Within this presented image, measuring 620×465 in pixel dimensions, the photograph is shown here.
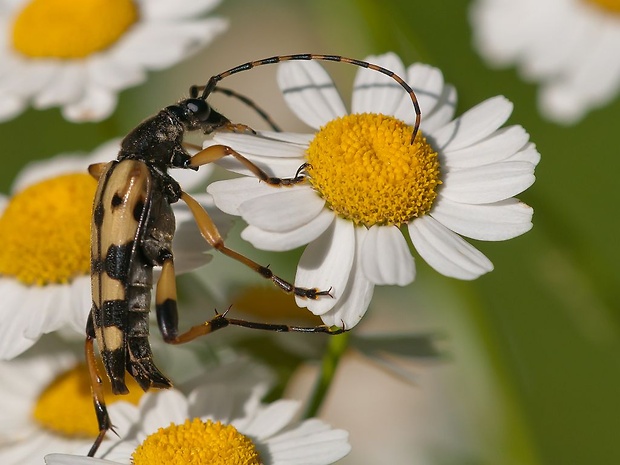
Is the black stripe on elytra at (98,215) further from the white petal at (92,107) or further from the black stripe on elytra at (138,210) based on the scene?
the white petal at (92,107)

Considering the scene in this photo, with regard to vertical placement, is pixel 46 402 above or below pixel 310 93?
below

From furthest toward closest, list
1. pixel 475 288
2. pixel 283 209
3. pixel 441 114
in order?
pixel 475 288
pixel 441 114
pixel 283 209

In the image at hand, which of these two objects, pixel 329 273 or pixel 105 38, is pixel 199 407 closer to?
pixel 329 273

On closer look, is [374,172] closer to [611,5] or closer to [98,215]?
[98,215]

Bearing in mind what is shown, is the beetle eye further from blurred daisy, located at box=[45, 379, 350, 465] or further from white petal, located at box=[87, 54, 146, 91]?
blurred daisy, located at box=[45, 379, 350, 465]

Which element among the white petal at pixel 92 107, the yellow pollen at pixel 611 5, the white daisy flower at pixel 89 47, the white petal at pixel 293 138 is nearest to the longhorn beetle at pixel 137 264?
the white petal at pixel 293 138

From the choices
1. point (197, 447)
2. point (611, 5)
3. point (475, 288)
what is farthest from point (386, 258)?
point (611, 5)

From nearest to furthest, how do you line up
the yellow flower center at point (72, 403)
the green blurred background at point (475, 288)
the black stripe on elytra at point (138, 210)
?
1. the black stripe on elytra at point (138, 210)
2. the yellow flower center at point (72, 403)
3. the green blurred background at point (475, 288)
